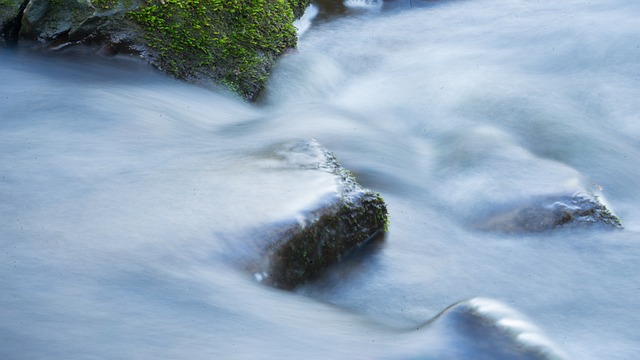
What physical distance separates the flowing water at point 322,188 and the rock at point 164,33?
20 centimetres

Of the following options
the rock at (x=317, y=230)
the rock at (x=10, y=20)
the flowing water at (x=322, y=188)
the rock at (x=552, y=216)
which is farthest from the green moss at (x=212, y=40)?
the rock at (x=552, y=216)

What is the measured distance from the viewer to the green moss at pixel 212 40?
6762mm

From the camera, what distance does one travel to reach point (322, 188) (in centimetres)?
451

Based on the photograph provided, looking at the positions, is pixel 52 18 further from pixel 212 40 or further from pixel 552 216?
pixel 552 216

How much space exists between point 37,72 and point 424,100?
3.25 meters

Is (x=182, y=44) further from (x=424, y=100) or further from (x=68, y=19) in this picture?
(x=424, y=100)

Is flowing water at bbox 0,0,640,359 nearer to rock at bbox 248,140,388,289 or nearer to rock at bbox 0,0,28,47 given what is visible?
rock at bbox 248,140,388,289

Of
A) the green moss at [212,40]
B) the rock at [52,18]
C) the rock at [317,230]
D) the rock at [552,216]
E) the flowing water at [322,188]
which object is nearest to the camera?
the flowing water at [322,188]

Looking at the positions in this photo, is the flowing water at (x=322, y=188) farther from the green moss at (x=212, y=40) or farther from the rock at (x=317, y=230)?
the green moss at (x=212, y=40)

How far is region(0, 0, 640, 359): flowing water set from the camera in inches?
140

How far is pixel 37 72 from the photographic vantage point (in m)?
Answer: 6.26

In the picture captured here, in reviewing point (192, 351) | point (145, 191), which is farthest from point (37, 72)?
Answer: point (192, 351)

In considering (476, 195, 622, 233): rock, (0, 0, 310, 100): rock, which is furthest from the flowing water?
(0, 0, 310, 100): rock

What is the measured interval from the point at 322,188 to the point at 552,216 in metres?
1.63
